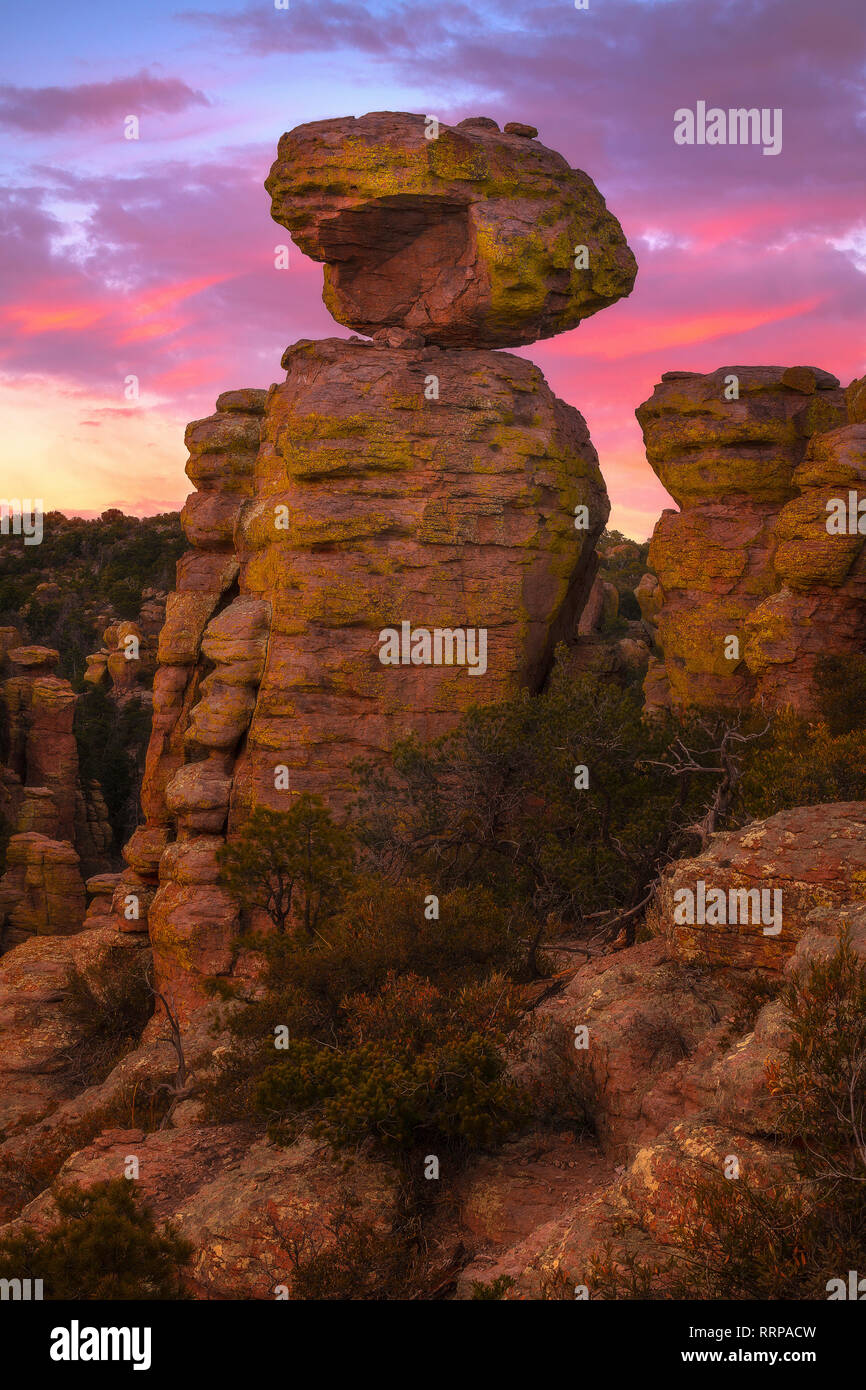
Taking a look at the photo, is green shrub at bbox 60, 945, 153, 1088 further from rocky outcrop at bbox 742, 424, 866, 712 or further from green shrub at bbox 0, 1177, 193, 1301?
green shrub at bbox 0, 1177, 193, 1301

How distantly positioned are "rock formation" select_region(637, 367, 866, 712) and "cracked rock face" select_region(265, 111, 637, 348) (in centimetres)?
352

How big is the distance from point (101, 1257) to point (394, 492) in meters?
15.0

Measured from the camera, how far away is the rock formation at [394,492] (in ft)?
68.4

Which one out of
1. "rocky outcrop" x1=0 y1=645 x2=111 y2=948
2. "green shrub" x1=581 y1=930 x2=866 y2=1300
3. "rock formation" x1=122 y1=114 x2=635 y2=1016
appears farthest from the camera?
"rocky outcrop" x1=0 y1=645 x2=111 y2=948

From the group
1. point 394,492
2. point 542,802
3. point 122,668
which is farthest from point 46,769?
point 542,802

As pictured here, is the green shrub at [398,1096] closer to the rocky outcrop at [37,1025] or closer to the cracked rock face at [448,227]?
the rocky outcrop at [37,1025]

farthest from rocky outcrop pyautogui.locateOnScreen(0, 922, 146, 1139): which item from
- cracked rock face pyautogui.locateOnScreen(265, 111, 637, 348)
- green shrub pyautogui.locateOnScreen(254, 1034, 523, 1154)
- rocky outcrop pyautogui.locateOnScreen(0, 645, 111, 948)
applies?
cracked rock face pyautogui.locateOnScreen(265, 111, 637, 348)

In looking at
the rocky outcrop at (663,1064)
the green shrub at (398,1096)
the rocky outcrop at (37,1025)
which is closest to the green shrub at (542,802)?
the rocky outcrop at (663,1064)

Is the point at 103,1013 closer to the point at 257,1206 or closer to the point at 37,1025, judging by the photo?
the point at 37,1025

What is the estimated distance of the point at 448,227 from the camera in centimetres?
2219

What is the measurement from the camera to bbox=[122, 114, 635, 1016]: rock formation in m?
20.8

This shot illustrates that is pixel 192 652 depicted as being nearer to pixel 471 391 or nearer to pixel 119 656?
pixel 471 391

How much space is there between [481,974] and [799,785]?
4.47m
